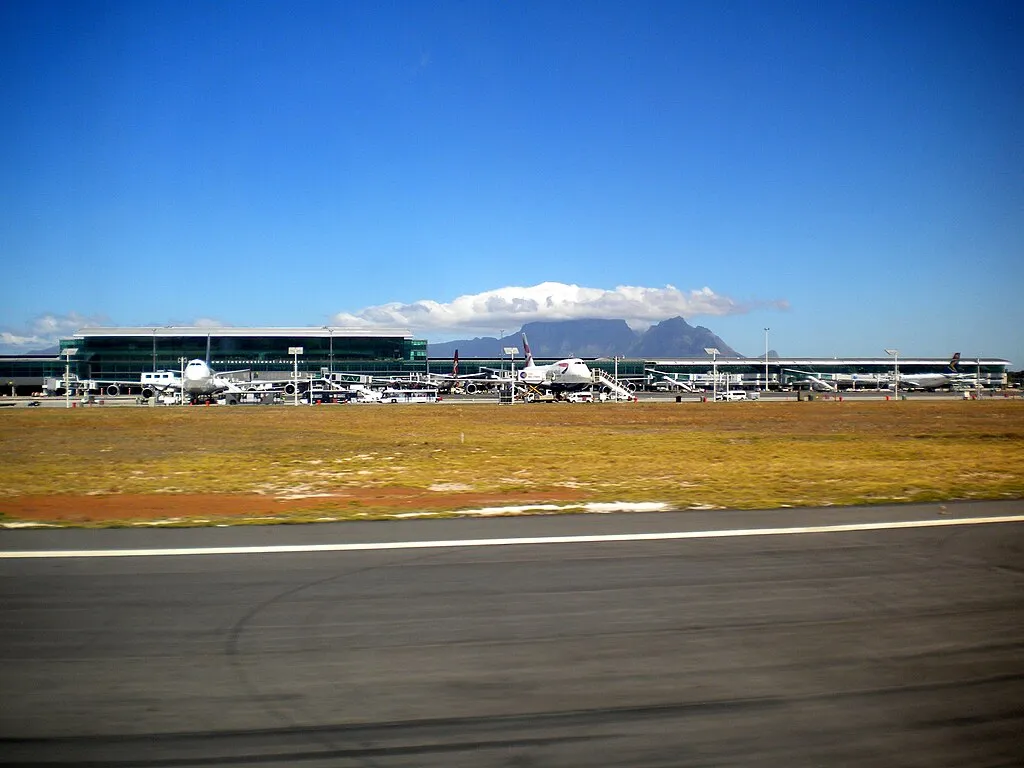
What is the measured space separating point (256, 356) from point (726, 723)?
125 m

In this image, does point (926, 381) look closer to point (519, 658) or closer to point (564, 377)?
point (564, 377)

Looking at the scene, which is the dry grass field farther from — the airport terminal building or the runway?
the airport terminal building

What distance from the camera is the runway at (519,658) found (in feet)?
12.4

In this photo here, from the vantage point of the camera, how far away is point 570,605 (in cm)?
613

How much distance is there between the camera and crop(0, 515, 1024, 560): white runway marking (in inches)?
323

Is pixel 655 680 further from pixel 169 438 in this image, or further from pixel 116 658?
pixel 169 438

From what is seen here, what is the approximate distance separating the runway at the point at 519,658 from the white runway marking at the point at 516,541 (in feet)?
0.96

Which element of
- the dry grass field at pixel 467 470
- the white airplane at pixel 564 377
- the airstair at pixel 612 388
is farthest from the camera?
Answer: the white airplane at pixel 564 377

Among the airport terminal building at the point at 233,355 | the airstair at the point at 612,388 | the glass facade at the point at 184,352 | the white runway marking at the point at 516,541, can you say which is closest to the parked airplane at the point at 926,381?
the airport terminal building at the point at 233,355

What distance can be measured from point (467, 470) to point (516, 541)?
9423mm

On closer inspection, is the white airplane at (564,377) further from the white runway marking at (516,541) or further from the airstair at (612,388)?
the white runway marking at (516,541)

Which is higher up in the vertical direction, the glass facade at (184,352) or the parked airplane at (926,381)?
the glass facade at (184,352)

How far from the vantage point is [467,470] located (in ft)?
59.9

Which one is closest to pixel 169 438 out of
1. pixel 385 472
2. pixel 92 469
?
pixel 92 469
